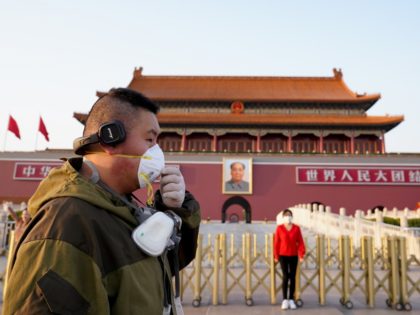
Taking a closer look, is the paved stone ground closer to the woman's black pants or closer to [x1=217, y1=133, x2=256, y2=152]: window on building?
the woman's black pants

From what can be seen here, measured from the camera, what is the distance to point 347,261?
437cm

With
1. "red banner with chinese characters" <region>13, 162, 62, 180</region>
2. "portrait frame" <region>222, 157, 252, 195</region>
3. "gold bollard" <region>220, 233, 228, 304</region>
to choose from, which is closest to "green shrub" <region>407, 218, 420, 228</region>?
"gold bollard" <region>220, 233, 228, 304</region>

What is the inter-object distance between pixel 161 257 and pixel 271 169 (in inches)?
Answer: 737

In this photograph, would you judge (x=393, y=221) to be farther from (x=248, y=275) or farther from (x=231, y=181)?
(x=231, y=181)

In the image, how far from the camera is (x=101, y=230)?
3.12 ft

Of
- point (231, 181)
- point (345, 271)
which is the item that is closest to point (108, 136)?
point (345, 271)

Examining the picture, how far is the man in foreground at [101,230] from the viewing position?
84 cm

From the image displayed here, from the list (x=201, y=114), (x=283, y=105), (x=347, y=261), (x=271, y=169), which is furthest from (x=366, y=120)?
(x=347, y=261)

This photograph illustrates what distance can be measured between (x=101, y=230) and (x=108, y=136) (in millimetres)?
369

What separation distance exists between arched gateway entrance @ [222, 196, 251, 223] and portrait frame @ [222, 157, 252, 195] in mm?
519

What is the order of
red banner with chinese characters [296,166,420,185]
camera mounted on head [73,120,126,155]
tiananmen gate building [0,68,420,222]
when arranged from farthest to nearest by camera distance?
tiananmen gate building [0,68,420,222]
red banner with chinese characters [296,166,420,185]
camera mounted on head [73,120,126,155]

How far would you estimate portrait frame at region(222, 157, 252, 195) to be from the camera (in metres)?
19.0

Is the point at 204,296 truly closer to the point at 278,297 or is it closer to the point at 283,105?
the point at 278,297

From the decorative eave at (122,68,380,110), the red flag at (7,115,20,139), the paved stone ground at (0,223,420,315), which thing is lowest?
the paved stone ground at (0,223,420,315)
